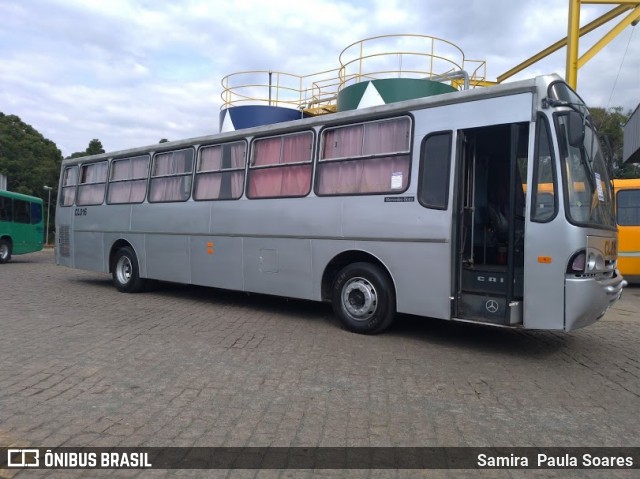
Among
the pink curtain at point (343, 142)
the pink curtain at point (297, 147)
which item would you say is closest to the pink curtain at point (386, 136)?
the pink curtain at point (343, 142)

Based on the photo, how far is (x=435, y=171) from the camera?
641 centimetres

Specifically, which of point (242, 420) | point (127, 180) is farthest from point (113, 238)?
point (242, 420)

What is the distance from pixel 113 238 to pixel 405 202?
7537 mm

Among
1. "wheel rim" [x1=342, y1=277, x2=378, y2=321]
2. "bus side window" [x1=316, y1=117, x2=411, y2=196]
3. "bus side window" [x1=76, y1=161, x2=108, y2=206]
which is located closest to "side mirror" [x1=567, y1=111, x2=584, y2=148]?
"bus side window" [x1=316, y1=117, x2=411, y2=196]

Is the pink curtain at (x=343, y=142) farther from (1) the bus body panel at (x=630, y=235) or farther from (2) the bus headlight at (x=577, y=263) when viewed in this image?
(1) the bus body panel at (x=630, y=235)

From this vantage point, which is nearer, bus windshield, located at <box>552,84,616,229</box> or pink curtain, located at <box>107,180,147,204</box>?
bus windshield, located at <box>552,84,616,229</box>

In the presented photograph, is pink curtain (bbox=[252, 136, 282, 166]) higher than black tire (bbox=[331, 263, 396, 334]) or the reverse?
higher

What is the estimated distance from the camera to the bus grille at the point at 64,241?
42.2 feet

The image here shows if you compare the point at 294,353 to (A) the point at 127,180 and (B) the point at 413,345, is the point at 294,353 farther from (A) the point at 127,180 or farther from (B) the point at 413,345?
(A) the point at 127,180

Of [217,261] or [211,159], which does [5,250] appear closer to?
[211,159]

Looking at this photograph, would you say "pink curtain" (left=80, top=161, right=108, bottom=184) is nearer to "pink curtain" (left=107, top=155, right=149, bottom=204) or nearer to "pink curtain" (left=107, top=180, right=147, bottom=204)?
"pink curtain" (left=107, top=155, right=149, bottom=204)

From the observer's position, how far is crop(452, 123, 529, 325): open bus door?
5863 millimetres

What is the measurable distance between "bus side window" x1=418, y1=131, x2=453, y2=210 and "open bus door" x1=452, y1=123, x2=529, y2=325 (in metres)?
0.16

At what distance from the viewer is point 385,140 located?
22.9 ft
